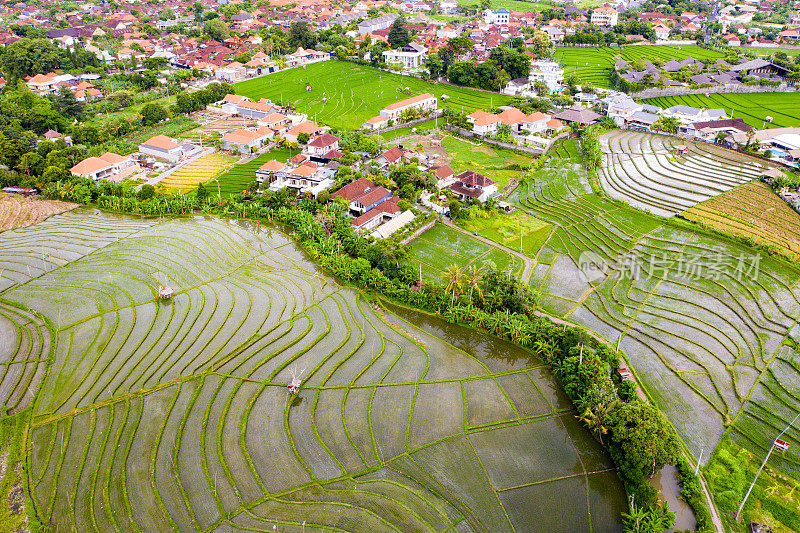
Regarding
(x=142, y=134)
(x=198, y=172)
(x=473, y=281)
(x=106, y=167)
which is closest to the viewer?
(x=473, y=281)

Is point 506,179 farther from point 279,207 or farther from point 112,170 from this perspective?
point 112,170

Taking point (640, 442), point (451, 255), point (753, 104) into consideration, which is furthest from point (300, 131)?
point (753, 104)

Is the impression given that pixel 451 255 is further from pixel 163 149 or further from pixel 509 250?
pixel 163 149

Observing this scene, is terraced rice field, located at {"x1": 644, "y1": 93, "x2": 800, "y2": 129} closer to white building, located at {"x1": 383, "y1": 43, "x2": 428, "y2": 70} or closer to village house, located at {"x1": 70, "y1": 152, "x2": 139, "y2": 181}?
white building, located at {"x1": 383, "y1": 43, "x2": 428, "y2": 70}

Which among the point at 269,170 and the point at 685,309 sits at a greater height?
the point at 269,170

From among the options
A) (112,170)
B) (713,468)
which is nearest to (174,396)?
(713,468)

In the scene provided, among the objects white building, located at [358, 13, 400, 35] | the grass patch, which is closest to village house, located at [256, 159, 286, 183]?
the grass patch

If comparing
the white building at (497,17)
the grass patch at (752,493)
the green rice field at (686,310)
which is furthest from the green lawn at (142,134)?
the white building at (497,17)
